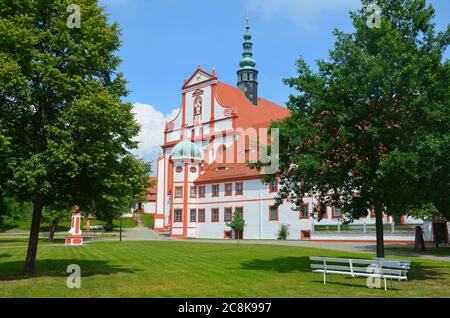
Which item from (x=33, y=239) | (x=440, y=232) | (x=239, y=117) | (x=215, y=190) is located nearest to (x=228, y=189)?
(x=215, y=190)

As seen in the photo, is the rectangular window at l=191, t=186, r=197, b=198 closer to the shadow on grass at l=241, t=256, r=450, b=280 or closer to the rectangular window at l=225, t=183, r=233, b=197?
the rectangular window at l=225, t=183, r=233, b=197

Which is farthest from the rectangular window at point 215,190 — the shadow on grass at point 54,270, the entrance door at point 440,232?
the shadow on grass at point 54,270

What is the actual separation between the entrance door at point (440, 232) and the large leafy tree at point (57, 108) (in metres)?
27.8

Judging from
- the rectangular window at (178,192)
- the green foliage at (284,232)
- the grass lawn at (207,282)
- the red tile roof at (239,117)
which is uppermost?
the red tile roof at (239,117)

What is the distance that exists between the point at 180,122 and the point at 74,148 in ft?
181

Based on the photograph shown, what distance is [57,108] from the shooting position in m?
15.2

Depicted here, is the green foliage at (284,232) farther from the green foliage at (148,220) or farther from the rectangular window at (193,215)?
the green foliage at (148,220)

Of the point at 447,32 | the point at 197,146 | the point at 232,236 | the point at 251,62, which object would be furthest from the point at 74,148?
the point at 251,62

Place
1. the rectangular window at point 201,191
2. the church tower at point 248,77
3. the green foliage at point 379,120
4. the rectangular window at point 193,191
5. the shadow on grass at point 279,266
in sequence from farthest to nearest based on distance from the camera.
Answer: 1. the church tower at point 248,77
2. the rectangular window at point 193,191
3. the rectangular window at point 201,191
4. the shadow on grass at point 279,266
5. the green foliage at point 379,120

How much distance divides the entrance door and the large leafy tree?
27793 mm

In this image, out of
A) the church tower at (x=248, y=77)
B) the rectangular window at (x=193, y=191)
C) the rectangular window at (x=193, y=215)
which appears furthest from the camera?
the church tower at (x=248, y=77)

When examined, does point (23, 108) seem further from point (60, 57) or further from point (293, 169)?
point (293, 169)

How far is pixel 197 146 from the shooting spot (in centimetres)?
6044

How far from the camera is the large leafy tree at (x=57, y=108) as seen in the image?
45.3 ft
